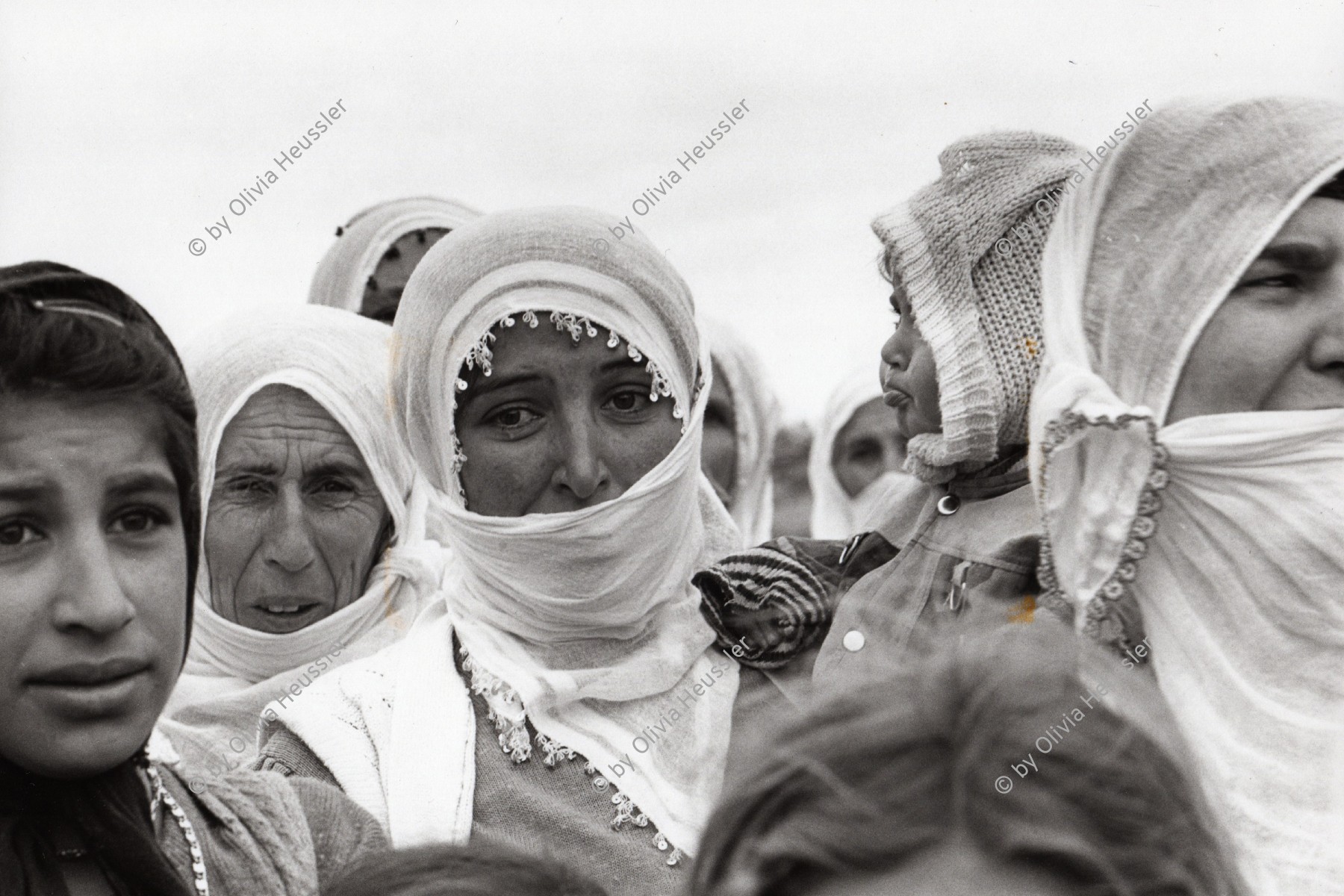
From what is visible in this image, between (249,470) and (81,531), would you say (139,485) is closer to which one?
(81,531)

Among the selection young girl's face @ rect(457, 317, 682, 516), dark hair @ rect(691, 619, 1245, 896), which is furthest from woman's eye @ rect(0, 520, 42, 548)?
young girl's face @ rect(457, 317, 682, 516)

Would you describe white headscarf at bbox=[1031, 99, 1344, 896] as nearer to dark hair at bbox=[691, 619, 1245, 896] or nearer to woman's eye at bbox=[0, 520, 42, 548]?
dark hair at bbox=[691, 619, 1245, 896]

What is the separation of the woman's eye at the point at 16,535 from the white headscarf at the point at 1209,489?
147 cm

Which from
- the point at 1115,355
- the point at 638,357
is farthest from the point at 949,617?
the point at 638,357

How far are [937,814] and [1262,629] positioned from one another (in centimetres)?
139

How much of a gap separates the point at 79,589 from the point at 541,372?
1509 mm

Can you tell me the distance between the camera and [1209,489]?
2619mm

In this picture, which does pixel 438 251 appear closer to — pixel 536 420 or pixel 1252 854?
pixel 536 420

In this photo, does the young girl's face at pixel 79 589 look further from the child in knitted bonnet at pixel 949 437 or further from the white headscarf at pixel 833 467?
the white headscarf at pixel 833 467

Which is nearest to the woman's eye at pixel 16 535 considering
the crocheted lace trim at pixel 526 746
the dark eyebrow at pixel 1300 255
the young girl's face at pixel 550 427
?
the crocheted lace trim at pixel 526 746

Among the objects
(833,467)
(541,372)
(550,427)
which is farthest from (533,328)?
(833,467)

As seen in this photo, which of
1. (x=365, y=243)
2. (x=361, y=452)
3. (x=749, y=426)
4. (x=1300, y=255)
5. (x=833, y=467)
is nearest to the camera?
(x=1300, y=255)

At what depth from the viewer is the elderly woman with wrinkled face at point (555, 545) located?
3.28 metres

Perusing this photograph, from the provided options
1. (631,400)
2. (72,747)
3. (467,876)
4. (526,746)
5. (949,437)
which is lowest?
(526,746)
